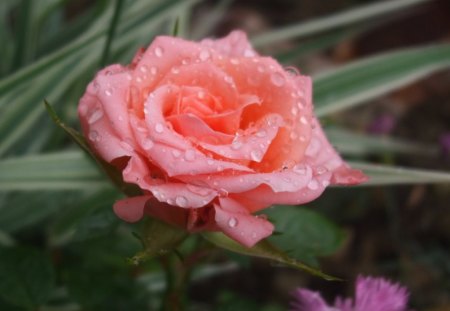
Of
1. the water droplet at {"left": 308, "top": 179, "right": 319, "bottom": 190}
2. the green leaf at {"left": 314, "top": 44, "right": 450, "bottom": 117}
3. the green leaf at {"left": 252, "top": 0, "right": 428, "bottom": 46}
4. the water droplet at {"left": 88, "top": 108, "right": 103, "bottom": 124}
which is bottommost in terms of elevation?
the water droplet at {"left": 88, "top": 108, "right": 103, "bottom": 124}

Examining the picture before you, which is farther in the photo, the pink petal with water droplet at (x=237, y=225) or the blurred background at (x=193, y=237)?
the blurred background at (x=193, y=237)

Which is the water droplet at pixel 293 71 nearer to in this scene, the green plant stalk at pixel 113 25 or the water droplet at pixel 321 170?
the water droplet at pixel 321 170

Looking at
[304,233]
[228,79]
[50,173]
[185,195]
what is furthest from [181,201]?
[50,173]

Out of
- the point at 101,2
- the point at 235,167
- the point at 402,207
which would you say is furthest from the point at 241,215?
the point at 402,207

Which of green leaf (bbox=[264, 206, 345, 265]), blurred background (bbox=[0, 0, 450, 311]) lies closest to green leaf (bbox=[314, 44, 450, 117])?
blurred background (bbox=[0, 0, 450, 311])

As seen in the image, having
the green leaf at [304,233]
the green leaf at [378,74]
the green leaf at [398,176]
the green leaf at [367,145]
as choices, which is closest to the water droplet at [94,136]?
the green leaf at [304,233]

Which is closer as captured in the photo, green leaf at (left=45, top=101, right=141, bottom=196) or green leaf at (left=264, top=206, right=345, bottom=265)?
green leaf at (left=45, top=101, right=141, bottom=196)

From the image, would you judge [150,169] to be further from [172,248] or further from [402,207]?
[402,207]

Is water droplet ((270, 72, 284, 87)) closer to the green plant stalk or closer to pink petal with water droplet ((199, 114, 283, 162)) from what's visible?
pink petal with water droplet ((199, 114, 283, 162))

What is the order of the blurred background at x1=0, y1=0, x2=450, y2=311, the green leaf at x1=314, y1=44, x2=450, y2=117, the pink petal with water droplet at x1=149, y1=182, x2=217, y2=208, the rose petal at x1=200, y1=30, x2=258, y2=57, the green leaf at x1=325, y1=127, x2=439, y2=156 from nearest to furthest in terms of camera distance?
1. the pink petal with water droplet at x1=149, y1=182, x2=217, y2=208
2. the rose petal at x1=200, y1=30, x2=258, y2=57
3. the blurred background at x1=0, y1=0, x2=450, y2=311
4. the green leaf at x1=314, y1=44, x2=450, y2=117
5. the green leaf at x1=325, y1=127, x2=439, y2=156
